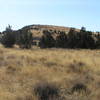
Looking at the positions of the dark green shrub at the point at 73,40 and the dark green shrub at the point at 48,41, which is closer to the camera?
the dark green shrub at the point at 73,40

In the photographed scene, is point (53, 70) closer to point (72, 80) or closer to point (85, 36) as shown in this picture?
point (72, 80)

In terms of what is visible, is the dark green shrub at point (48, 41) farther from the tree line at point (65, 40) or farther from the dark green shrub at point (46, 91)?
the dark green shrub at point (46, 91)

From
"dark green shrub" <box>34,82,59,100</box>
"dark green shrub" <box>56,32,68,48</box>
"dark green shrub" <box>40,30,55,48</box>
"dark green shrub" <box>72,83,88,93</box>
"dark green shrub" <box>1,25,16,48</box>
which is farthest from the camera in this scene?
"dark green shrub" <box>40,30,55,48</box>

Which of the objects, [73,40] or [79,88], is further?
[73,40]

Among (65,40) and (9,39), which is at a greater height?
(9,39)

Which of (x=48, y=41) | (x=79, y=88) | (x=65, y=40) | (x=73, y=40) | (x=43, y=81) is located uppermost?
(x=43, y=81)

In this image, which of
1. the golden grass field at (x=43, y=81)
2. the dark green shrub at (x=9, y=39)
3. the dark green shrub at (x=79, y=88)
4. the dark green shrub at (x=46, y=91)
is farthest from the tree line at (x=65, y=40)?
the dark green shrub at (x=46, y=91)

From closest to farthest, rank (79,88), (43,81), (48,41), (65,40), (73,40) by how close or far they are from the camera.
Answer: (79,88), (43,81), (73,40), (65,40), (48,41)

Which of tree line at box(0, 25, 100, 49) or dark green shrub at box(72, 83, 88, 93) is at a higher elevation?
dark green shrub at box(72, 83, 88, 93)

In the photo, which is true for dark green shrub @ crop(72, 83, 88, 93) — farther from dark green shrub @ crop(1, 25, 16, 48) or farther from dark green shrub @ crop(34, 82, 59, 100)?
dark green shrub @ crop(1, 25, 16, 48)

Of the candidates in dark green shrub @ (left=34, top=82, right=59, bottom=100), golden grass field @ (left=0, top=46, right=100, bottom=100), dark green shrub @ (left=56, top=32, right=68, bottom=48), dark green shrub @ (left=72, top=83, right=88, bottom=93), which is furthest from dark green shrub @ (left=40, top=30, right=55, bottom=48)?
dark green shrub @ (left=34, top=82, right=59, bottom=100)

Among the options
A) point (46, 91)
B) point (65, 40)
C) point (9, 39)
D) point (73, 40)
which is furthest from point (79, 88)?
point (9, 39)

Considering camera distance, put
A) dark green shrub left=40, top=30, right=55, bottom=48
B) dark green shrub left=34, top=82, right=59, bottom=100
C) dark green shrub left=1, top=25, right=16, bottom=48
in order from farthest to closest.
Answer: dark green shrub left=40, top=30, right=55, bottom=48
dark green shrub left=1, top=25, right=16, bottom=48
dark green shrub left=34, top=82, right=59, bottom=100

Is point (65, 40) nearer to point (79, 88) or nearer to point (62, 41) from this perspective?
point (62, 41)
